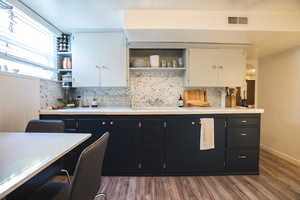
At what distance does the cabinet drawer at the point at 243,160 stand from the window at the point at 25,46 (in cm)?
305

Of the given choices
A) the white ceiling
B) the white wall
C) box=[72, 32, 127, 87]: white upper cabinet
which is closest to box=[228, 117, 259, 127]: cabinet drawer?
the white ceiling

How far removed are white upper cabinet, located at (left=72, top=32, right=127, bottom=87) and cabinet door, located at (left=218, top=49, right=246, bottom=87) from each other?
161cm

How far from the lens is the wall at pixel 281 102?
112 inches

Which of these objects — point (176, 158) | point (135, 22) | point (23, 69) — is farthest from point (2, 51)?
point (176, 158)

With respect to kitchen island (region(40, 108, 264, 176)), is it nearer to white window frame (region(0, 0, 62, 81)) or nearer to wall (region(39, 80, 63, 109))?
wall (region(39, 80, 63, 109))

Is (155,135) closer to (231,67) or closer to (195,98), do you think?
(195,98)

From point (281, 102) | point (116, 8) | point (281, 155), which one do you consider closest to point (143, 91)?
point (116, 8)

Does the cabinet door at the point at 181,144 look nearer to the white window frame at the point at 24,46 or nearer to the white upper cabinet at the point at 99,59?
the white upper cabinet at the point at 99,59

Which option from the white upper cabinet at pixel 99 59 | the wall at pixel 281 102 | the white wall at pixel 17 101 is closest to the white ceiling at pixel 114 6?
the white upper cabinet at pixel 99 59

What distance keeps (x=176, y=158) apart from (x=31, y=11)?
9.05ft

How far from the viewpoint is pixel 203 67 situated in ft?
8.99

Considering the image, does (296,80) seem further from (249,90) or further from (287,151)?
(287,151)

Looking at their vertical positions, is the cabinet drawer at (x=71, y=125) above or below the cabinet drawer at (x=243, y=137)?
above

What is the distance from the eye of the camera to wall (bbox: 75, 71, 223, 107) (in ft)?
10.0
